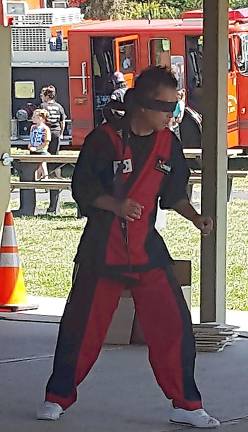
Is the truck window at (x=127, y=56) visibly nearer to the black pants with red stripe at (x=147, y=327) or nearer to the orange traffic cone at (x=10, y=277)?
the orange traffic cone at (x=10, y=277)

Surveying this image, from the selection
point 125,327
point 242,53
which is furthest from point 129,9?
point 125,327

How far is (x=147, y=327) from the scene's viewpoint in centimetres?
517

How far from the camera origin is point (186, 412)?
5227mm

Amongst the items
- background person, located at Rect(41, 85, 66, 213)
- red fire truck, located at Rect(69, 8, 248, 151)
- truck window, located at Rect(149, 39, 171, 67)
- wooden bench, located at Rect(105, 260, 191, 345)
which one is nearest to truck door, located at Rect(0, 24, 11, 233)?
wooden bench, located at Rect(105, 260, 191, 345)

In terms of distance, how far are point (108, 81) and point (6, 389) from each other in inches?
561

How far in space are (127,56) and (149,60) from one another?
40 centimetres

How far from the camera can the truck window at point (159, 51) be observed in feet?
64.6

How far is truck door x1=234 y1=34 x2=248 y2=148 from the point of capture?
19.6m

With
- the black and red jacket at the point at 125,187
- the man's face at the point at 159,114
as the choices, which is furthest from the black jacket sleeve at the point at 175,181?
the man's face at the point at 159,114

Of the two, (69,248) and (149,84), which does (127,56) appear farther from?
(149,84)

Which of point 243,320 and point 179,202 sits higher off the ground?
point 179,202

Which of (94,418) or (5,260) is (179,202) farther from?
(5,260)

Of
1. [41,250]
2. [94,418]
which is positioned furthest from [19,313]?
[41,250]

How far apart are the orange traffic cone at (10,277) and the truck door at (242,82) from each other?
1159 centimetres
